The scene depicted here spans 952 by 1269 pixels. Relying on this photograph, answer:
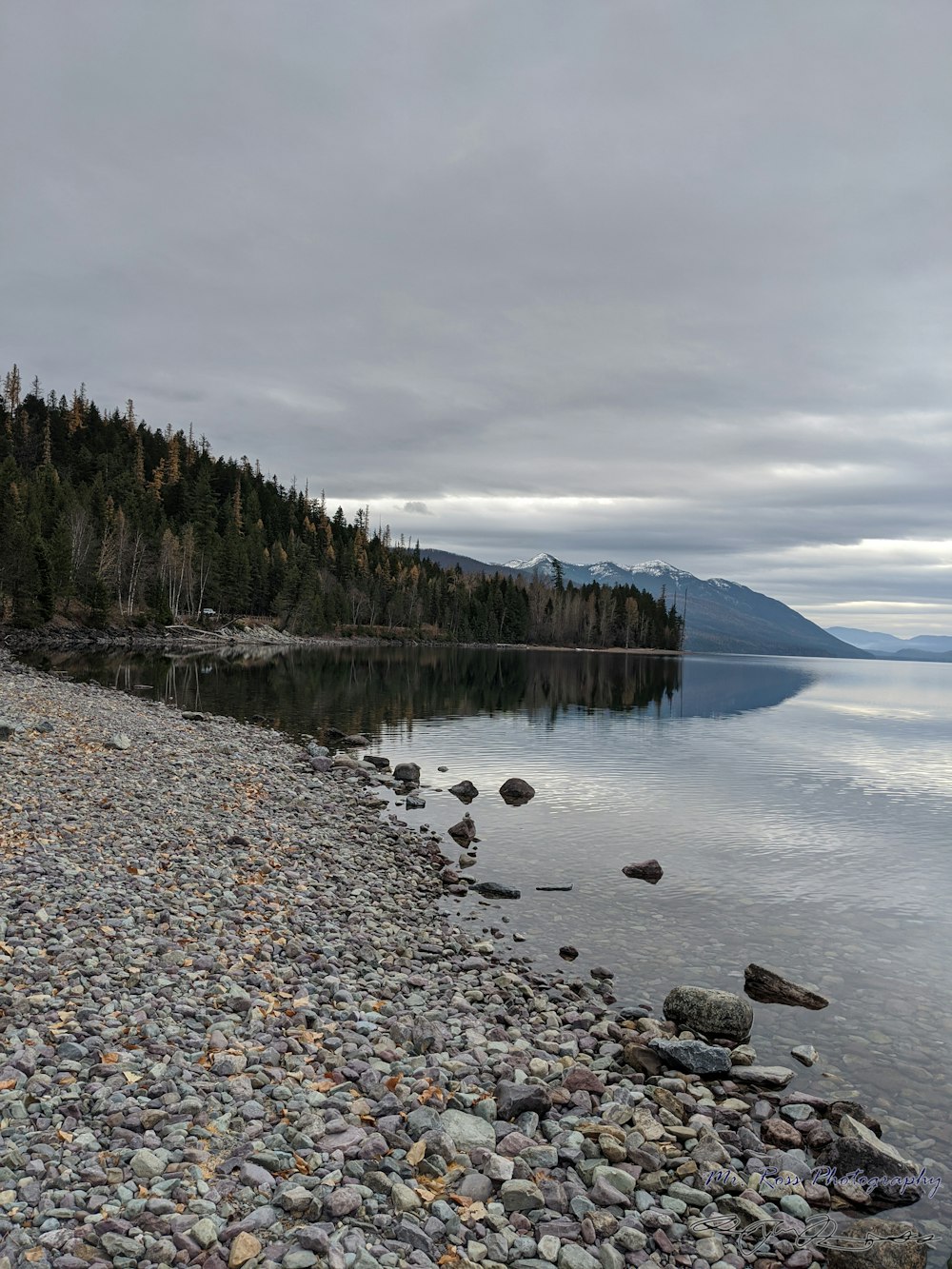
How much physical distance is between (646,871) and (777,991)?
23.8 ft

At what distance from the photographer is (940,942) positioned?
58.6 feet

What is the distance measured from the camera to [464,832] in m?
25.1

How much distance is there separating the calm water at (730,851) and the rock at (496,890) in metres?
0.36

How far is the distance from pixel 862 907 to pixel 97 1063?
741 inches

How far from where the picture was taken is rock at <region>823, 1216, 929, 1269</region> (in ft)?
25.6

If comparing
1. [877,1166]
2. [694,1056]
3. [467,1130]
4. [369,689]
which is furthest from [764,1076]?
[369,689]

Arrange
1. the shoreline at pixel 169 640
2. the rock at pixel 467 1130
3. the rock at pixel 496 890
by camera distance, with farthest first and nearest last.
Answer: the shoreline at pixel 169 640 → the rock at pixel 496 890 → the rock at pixel 467 1130

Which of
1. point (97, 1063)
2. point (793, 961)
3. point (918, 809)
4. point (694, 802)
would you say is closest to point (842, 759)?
point (918, 809)

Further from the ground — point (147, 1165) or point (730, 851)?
point (147, 1165)

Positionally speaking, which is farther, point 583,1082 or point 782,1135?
point 583,1082

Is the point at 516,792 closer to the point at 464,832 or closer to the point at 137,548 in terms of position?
the point at 464,832

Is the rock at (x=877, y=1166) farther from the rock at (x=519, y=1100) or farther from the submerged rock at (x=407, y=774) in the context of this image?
the submerged rock at (x=407, y=774)

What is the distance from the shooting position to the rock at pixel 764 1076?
37.6ft

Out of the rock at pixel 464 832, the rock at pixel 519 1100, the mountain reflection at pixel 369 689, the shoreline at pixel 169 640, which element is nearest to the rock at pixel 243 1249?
the rock at pixel 519 1100
